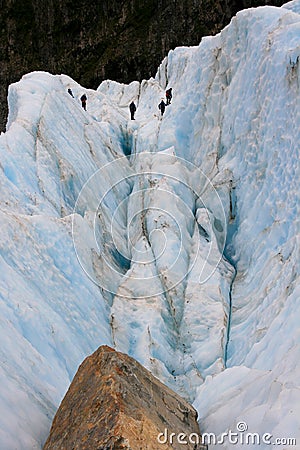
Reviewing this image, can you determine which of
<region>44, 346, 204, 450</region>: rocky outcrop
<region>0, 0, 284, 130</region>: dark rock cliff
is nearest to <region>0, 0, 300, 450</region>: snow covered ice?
<region>44, 346, 204, 450</region>: rocky outcrop

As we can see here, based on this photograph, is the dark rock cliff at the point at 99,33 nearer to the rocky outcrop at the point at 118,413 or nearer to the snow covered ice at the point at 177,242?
the snow covered ice at the point at 177,242

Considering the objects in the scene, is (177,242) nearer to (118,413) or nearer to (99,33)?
(118,413)

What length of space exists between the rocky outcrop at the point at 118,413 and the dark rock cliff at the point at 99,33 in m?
35.2

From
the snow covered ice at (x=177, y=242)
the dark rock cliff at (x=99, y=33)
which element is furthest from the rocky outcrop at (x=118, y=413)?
the dark rock cliff at (x=99, y=33)

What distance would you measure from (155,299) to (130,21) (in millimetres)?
39749

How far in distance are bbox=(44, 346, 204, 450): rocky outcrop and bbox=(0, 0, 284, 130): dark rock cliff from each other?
35.2m

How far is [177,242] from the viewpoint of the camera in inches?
363

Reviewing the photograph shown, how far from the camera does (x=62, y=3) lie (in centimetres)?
4762

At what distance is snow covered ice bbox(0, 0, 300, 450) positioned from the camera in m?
5.08

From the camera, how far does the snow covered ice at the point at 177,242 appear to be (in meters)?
5.08

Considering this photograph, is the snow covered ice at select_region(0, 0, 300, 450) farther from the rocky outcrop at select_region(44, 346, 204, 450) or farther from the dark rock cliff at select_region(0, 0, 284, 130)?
the dark rock cliff at select_region(0, 0, 284, 130)

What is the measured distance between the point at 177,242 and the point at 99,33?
1589 inches

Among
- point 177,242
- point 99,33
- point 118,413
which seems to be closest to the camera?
point 118,413

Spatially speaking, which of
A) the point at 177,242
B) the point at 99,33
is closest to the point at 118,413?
the point at 177,242
